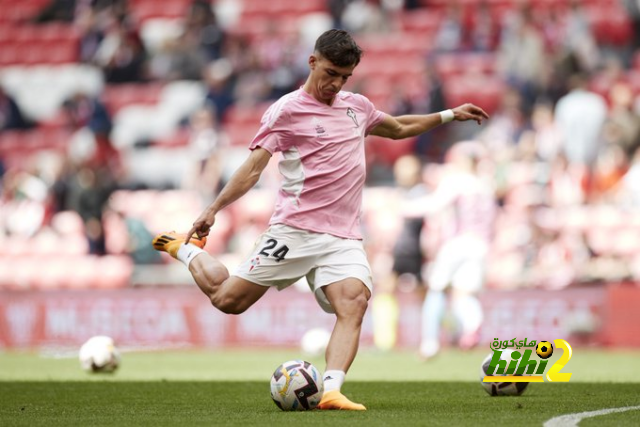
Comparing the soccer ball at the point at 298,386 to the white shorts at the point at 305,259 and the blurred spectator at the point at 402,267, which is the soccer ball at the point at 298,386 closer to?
the white shorts at the point at 305,259

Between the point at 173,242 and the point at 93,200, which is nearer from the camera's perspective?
the point at 173,242

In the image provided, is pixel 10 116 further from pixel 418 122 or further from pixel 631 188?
pixel 418 122

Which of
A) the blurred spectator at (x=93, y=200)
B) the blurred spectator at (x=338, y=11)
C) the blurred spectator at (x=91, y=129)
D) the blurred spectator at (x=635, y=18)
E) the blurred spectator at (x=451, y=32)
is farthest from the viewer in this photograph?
the blurred spectator at (x=338, y=11)

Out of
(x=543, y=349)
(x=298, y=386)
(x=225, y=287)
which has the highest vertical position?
(x=225, y=287)

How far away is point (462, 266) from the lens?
575 inches

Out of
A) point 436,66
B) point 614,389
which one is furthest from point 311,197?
point 436,66

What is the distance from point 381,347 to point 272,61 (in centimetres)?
748

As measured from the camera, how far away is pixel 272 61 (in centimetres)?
2200

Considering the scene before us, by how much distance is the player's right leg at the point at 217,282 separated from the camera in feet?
25.1

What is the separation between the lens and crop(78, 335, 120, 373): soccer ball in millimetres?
11180

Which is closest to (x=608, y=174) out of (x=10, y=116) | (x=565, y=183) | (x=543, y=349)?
(x=565, y=183)

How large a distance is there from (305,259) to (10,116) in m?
17.9

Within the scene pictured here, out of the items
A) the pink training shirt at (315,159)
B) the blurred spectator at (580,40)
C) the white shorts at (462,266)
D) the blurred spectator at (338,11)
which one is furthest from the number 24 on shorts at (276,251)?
the blurred spectator at (338,11)

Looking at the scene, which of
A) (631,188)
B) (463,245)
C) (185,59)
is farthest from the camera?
(185,59)
